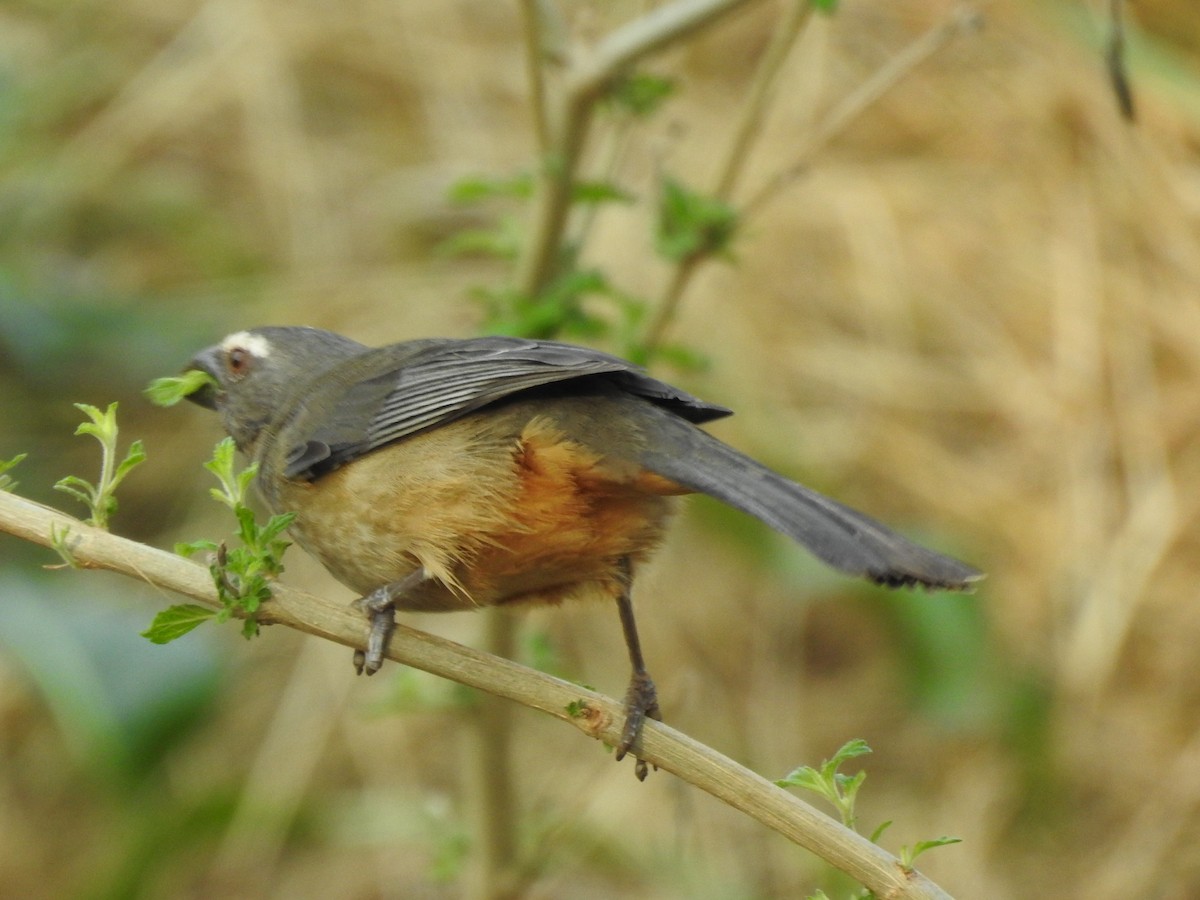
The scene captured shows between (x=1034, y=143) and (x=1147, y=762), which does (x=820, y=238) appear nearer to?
(x=1034, y=143)

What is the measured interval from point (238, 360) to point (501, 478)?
3.74 feet

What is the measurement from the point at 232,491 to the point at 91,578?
399 centimetres

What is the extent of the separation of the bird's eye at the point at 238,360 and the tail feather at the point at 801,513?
135 cm

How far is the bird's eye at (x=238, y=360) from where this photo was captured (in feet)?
12.2

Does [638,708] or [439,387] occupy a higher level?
[439,387]

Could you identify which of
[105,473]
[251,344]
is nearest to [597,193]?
[251,344]

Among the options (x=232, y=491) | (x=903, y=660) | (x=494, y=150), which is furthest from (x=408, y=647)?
(x=494, y=150)

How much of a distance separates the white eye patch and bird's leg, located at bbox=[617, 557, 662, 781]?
1.21 meters

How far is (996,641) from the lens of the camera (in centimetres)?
576

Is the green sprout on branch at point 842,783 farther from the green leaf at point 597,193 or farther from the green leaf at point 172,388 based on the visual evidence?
the green leaf at point 597,193

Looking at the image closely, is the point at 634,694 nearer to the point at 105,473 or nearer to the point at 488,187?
the point at 105,473

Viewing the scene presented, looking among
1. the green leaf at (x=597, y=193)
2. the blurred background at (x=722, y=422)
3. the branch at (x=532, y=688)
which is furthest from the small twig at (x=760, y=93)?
the branch at (x=532, y=688)

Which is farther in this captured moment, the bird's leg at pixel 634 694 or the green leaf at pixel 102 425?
the bird's leg at pixel 634 694

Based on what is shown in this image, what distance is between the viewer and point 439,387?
3.08 m
